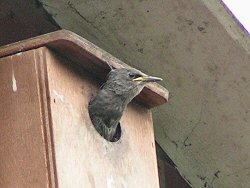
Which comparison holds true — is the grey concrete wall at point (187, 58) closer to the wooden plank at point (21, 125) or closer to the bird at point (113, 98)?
the bird at point (113, 98)

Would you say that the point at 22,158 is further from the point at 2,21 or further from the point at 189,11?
the point at 2,21

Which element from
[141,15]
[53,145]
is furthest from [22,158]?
[141,15]

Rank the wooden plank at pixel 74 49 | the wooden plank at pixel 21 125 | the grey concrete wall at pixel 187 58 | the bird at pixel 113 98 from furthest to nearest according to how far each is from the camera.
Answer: the grey concrete wall at pixel 187 58
the bird at pixel 113 98
the wooden plank at pixel 74 49
the wooden plank at pixel 21 125

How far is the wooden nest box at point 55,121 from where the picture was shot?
2.63 meters

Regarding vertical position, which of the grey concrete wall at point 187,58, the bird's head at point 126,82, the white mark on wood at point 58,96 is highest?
the white mark on wood at point 58,96

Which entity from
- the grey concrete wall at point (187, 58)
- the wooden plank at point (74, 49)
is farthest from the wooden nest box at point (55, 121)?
the grey concrete wall at point (187, 58)

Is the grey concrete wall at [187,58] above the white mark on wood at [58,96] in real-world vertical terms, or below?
below

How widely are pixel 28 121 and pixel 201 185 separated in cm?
94

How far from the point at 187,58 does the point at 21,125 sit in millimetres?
658

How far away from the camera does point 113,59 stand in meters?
2.89

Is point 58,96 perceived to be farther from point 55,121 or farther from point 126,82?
point 126,82

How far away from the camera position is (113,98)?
2857 millimetres

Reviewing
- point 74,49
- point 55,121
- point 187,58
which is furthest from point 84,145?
point 187,58

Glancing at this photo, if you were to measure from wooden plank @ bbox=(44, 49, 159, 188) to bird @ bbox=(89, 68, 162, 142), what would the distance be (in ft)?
0.08
